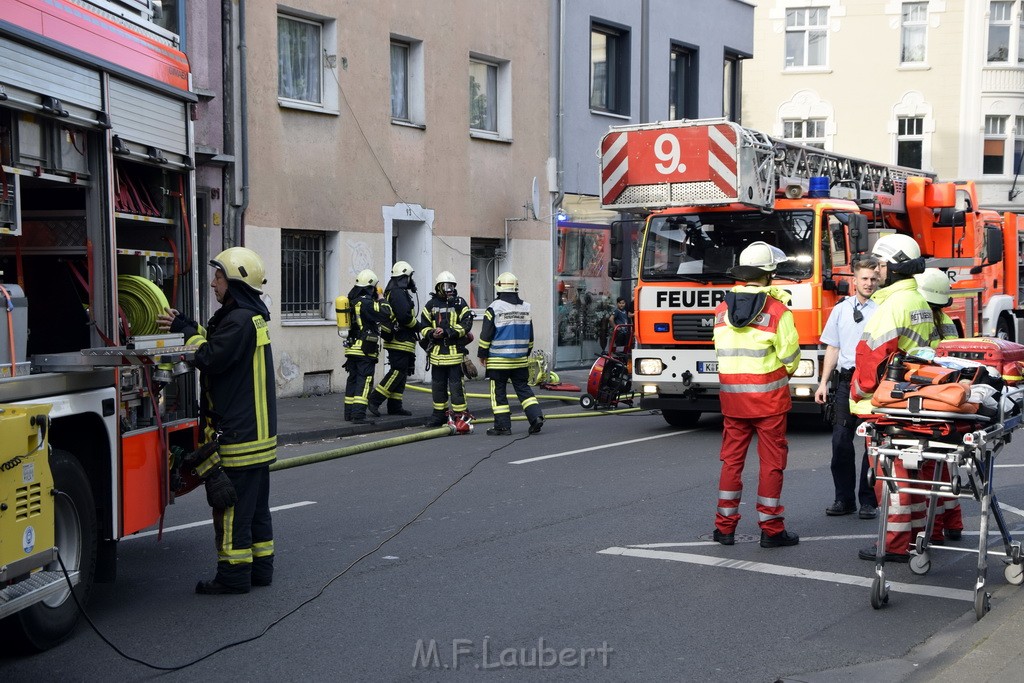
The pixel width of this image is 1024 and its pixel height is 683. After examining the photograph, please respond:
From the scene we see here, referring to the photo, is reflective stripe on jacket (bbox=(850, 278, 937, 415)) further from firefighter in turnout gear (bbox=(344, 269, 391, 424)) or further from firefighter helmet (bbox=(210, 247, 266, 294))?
firefighter in turnout gear (bbox=(344, 269, 391, 424))

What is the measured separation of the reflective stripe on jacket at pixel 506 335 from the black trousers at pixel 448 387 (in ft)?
2.10

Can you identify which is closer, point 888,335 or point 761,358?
point 888,335

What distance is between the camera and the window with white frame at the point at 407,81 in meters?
20.0

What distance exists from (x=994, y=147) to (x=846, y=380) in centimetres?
3549

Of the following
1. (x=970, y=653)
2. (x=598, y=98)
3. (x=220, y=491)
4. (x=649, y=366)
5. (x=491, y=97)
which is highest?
(x=598, y=98)

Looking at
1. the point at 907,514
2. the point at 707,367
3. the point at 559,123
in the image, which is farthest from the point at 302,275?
the point at 907,514

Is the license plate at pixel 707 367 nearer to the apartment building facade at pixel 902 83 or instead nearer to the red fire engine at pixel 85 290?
the red fire engine at pixel 85 290

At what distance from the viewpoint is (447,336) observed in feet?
46.1

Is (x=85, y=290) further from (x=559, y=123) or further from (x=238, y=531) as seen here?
(x=559, y=123)

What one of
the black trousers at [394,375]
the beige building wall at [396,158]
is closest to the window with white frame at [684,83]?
the beige building wall at [396,158]

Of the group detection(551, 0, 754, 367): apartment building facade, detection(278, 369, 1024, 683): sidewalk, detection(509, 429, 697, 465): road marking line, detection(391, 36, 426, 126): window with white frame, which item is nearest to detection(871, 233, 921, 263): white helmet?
detection(278, 369, 1024, 683): sidewalk

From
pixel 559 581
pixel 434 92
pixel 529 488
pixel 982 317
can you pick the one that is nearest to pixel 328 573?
pixel 559 581

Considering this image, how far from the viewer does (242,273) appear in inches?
261

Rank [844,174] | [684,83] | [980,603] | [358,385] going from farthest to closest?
1. [684,83]
2. [844,174]
3. [358,385]
4. [980,603]
